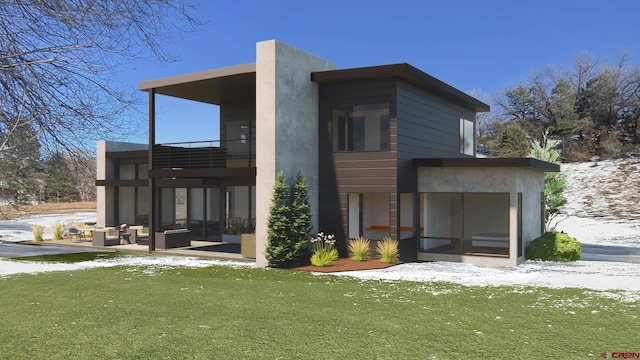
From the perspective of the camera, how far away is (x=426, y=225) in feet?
57.4

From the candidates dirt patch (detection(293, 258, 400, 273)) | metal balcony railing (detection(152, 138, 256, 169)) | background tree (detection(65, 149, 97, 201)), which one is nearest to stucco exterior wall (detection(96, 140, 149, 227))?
metal balcony railing (detection(152, 138, 256, 169))

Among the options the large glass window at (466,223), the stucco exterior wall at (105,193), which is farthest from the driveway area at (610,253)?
the stucco exterior wall at (105,193)

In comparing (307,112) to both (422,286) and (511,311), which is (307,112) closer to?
(422,286)

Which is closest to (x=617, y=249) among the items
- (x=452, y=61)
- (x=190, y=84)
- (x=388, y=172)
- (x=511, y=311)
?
(x=388, y=172)

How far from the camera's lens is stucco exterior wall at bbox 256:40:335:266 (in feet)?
49.2

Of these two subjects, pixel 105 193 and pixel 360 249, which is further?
pixel 105 193

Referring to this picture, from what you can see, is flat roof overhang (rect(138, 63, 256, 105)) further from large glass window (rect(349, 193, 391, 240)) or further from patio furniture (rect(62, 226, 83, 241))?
patio furniture (rect(62, 226, 83, 241))

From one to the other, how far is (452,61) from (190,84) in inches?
1596

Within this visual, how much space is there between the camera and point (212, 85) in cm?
1756

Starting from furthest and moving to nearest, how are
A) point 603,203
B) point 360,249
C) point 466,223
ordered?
point 603,203 < point 466,223 < point 360,249

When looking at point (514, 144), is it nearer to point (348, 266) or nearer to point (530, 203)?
point (530, 203)

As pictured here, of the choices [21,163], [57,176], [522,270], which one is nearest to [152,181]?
[522,270]

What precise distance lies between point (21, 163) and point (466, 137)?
19150 millimetres

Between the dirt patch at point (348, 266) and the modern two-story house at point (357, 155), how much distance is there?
1020 mm
